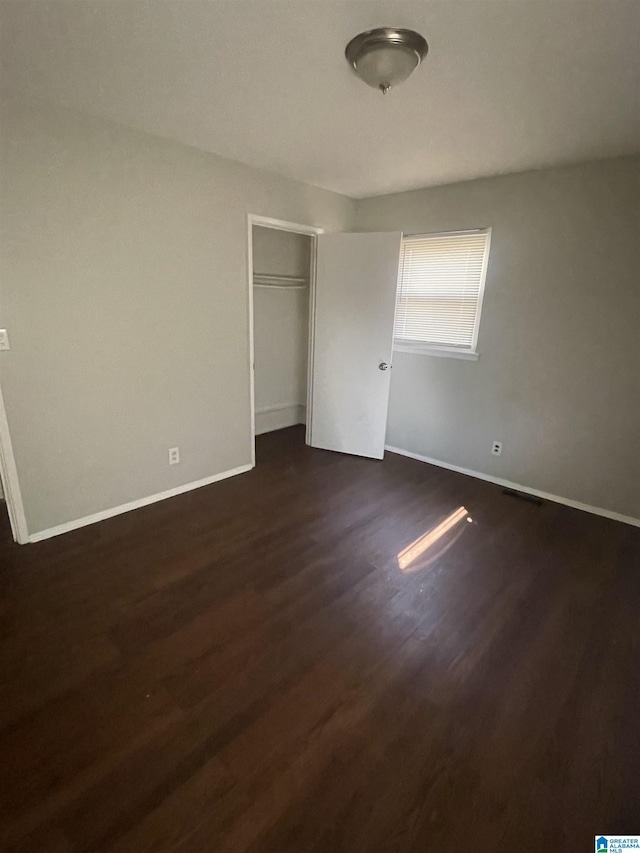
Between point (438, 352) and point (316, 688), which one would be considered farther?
point (438, 352)

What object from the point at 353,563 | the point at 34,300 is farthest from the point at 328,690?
the point at 34,300

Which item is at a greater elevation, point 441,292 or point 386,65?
point 386,65

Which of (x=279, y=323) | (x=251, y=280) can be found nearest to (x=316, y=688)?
(x=251, y=280)

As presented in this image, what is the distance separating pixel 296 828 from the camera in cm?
118

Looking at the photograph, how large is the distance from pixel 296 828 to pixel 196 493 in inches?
89.9

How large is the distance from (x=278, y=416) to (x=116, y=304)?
2.40 meters

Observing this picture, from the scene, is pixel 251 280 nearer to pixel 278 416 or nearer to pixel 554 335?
pixel 278 416

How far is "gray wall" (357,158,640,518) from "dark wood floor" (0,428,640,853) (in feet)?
2.08

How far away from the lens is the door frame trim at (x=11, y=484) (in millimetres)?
2229

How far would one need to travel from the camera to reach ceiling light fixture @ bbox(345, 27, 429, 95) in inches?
58.3

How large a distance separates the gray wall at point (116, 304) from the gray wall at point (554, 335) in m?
1.78

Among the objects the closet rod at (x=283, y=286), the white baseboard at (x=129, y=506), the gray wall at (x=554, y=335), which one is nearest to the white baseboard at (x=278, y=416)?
the white baseboard at (x=129, y=506)

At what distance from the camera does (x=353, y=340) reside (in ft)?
12.3

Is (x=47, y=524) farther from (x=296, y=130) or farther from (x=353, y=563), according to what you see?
(x=296, y=130)
